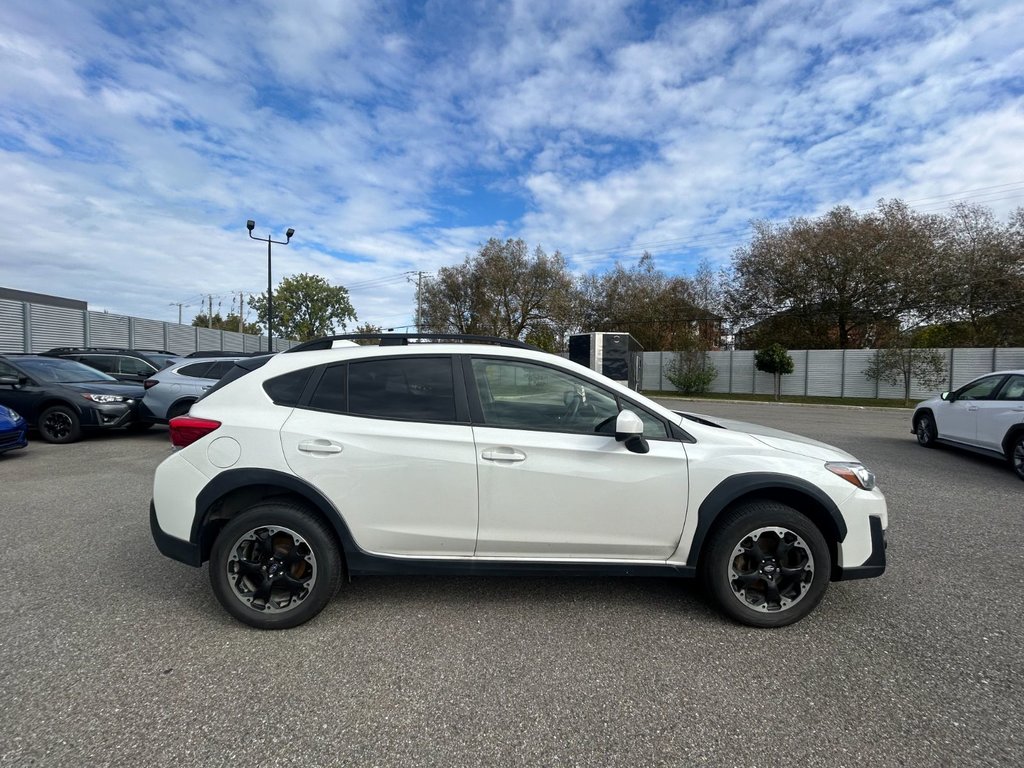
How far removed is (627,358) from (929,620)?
17.6m

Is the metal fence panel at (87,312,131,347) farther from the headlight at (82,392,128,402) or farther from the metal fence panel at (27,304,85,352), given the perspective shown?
the headlight at (82,392,128,402)

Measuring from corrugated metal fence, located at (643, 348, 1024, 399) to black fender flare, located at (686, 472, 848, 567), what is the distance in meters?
30.0

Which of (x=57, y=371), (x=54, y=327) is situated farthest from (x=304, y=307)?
(x=57, y=371)

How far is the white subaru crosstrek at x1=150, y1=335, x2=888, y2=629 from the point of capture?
292cm

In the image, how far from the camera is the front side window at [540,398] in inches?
123

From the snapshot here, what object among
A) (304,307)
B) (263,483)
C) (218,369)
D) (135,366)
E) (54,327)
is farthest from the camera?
(304,307)

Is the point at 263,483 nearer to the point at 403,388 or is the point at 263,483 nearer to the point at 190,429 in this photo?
the point at 190,429

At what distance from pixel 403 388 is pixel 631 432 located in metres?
1.40

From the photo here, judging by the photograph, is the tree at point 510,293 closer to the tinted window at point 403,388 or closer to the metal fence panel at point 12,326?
the metal fence panel at point 12,326

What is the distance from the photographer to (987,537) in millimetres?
4578

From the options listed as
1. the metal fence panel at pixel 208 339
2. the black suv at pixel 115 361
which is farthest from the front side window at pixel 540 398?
the metal fence panel at pixel 208 339

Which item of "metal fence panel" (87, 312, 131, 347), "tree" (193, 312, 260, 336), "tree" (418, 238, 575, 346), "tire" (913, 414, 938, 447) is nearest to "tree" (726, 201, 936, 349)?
"tree" (418, 238, 575, 346)

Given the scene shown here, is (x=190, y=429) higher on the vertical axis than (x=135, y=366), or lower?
lower

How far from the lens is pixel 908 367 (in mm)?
25500
